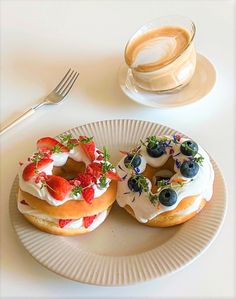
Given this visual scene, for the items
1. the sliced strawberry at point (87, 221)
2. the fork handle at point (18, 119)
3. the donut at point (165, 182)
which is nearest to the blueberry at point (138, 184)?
the donut at point (165, 182)

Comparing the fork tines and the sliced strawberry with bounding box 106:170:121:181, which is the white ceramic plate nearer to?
the sliced strawberry with bounding box 106:170:121:181

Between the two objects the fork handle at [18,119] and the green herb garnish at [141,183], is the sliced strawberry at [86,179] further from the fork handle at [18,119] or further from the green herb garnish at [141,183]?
the fork handle at [18,119]

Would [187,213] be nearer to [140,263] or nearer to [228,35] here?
[140,263]

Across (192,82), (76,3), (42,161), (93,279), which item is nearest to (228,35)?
(192,82)

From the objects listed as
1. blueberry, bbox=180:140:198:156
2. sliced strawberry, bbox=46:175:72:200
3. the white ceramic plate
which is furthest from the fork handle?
blueberry, bbox=180:140:198:156

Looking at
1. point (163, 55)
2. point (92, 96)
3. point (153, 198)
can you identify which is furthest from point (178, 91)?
point (153, 198)

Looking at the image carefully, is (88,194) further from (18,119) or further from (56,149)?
(18,119)
